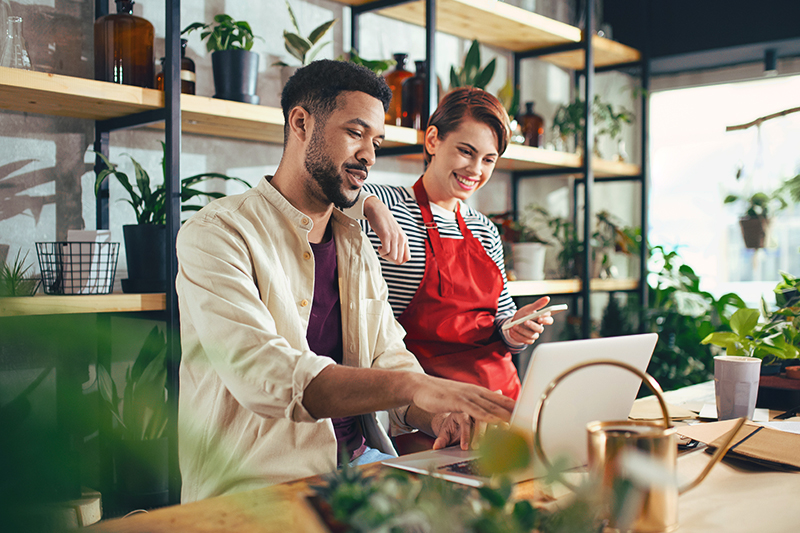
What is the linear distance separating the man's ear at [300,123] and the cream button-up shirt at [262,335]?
0.43 feet

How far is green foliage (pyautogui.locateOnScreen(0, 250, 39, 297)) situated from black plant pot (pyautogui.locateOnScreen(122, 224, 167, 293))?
0.72 ft

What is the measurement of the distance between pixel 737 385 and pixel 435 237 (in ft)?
2.97

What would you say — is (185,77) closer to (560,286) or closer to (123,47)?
(123,47)

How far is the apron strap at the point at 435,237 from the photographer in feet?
6.05

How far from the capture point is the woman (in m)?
1.81

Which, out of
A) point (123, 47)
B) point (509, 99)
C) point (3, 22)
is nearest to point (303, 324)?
point (123, 47)

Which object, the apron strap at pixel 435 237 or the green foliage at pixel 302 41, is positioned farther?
the green foliage at pixel 302 41

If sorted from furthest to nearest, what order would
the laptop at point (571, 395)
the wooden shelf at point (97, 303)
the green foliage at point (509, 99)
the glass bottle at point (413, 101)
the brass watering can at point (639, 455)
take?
the green foliage at point (509, 99), the glass bottle at point (413, 101), the wooden shelf at point (97, 303), the laptop at point (571, 395), the brass watering can at point (639, 455)

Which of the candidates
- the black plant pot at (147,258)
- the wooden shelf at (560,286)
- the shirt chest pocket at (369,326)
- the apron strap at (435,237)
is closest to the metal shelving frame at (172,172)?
the black plant pot at (147,258)

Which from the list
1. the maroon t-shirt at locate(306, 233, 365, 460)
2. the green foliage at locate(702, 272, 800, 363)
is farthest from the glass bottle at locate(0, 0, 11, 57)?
the green foliage at locate(702, 272, 800, 363)

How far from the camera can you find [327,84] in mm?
1408

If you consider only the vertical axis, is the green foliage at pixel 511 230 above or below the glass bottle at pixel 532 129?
below

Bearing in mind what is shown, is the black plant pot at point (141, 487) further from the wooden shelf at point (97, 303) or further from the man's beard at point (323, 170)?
the man's beard at point (323, 170)

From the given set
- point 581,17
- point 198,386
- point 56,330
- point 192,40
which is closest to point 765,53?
point 581,17
